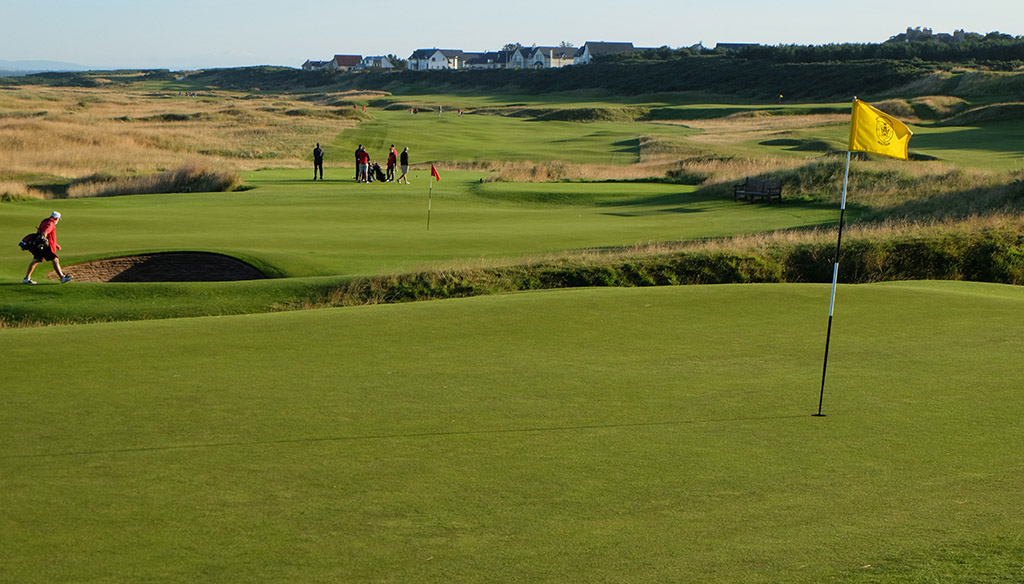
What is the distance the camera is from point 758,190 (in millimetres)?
34625

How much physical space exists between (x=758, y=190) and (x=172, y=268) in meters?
21.2

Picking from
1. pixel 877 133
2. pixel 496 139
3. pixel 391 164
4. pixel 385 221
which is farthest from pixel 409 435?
pixel 496 139

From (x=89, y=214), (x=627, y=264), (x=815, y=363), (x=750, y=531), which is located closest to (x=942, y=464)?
(x=750, y=531)

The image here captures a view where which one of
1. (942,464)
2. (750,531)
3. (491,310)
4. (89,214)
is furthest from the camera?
(89,214)

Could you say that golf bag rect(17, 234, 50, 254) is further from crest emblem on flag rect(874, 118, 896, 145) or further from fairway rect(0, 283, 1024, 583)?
crest emblem on flag rect(874, 118, 896, 145)

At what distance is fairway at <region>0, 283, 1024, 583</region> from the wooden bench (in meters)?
20.7

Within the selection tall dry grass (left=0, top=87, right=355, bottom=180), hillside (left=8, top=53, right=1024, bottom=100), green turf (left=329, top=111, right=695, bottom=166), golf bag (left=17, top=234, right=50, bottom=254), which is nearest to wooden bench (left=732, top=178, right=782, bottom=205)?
green turf (left=329, top=111, right=695, bottom=166)

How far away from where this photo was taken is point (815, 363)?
11.6 metres

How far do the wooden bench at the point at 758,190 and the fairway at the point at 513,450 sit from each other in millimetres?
20656

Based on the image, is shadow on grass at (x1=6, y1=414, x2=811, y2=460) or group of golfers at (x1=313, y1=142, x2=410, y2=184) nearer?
shadow on grass at (x1=6, y1=414, x2=811, y2=460)

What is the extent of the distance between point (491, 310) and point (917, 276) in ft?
38.5

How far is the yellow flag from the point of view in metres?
10.5

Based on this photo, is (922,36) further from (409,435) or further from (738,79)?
(409,435)

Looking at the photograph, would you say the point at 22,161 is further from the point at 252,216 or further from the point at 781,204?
the point at 781,204
